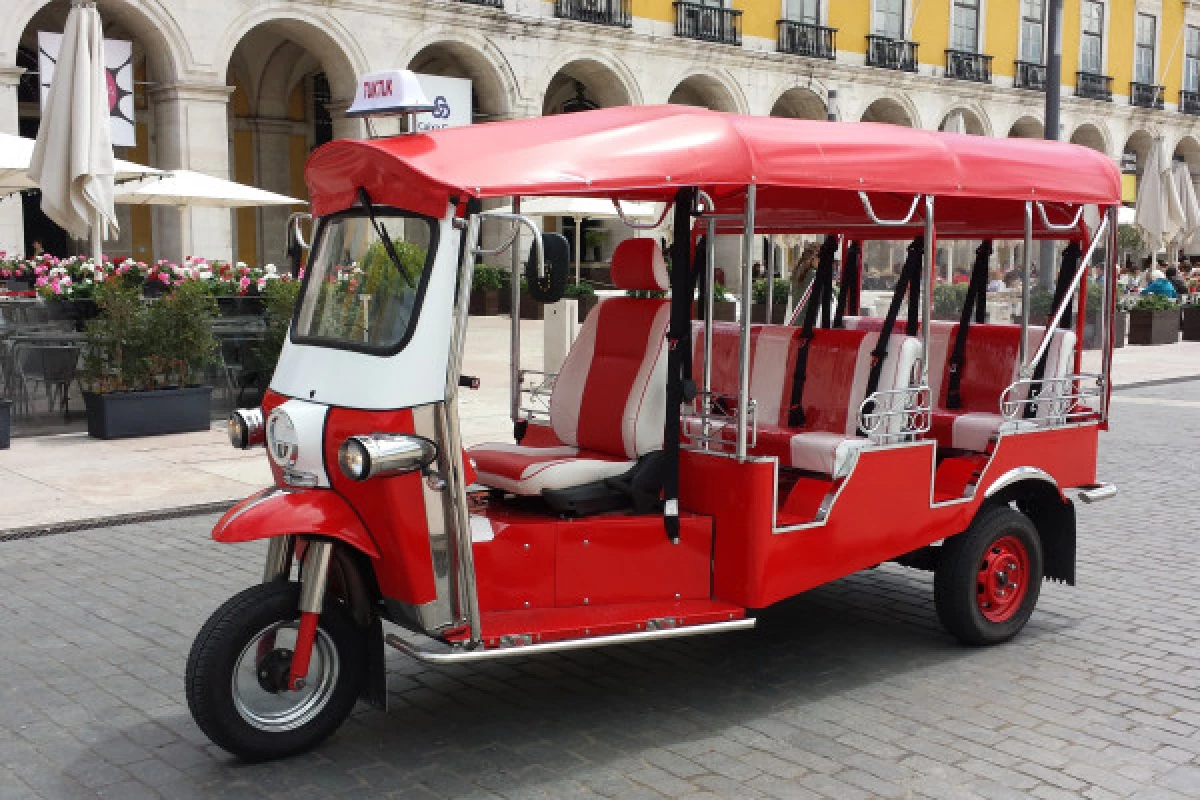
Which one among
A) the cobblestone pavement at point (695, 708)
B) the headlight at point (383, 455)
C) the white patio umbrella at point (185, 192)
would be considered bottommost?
the cobblestone pavement at point (695, 708)

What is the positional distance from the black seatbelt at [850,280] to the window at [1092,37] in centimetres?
3740

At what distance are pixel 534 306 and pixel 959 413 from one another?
63.7ft

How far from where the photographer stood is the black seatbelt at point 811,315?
6.32 metres

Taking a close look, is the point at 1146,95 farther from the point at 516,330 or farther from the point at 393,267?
the point at 393,267

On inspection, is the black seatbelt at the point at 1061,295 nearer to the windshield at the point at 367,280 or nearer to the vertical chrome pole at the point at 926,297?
the vertical chrome pole at the point at 926,297

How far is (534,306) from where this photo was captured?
2566 cm

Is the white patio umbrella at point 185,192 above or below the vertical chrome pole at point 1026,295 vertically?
above

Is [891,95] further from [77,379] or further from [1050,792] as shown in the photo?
[1050,792]

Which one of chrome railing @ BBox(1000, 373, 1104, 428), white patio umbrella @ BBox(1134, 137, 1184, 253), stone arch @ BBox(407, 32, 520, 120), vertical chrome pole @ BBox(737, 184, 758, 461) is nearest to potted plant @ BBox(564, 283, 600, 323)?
stone arch @ BBox(407, 32, 520, 120)

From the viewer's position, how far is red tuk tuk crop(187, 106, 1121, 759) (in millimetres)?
4270

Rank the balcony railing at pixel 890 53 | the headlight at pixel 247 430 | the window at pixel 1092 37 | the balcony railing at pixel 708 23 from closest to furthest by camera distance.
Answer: the headlight at pixel 247 430 → the balcony railing at pixel 708 23 → the balcony railing at pixel 890 53 → the window at pixel 1092 37

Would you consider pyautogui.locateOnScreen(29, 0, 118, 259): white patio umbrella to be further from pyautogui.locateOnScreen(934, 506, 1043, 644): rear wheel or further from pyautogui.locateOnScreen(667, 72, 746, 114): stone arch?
pyautogui.locateOnScreen(667, 72, 746, 114): stone arch

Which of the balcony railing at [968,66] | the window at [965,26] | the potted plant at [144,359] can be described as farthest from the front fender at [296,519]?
the window at [965,26]

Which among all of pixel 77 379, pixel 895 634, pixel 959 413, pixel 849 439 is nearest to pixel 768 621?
pixel 895 634
